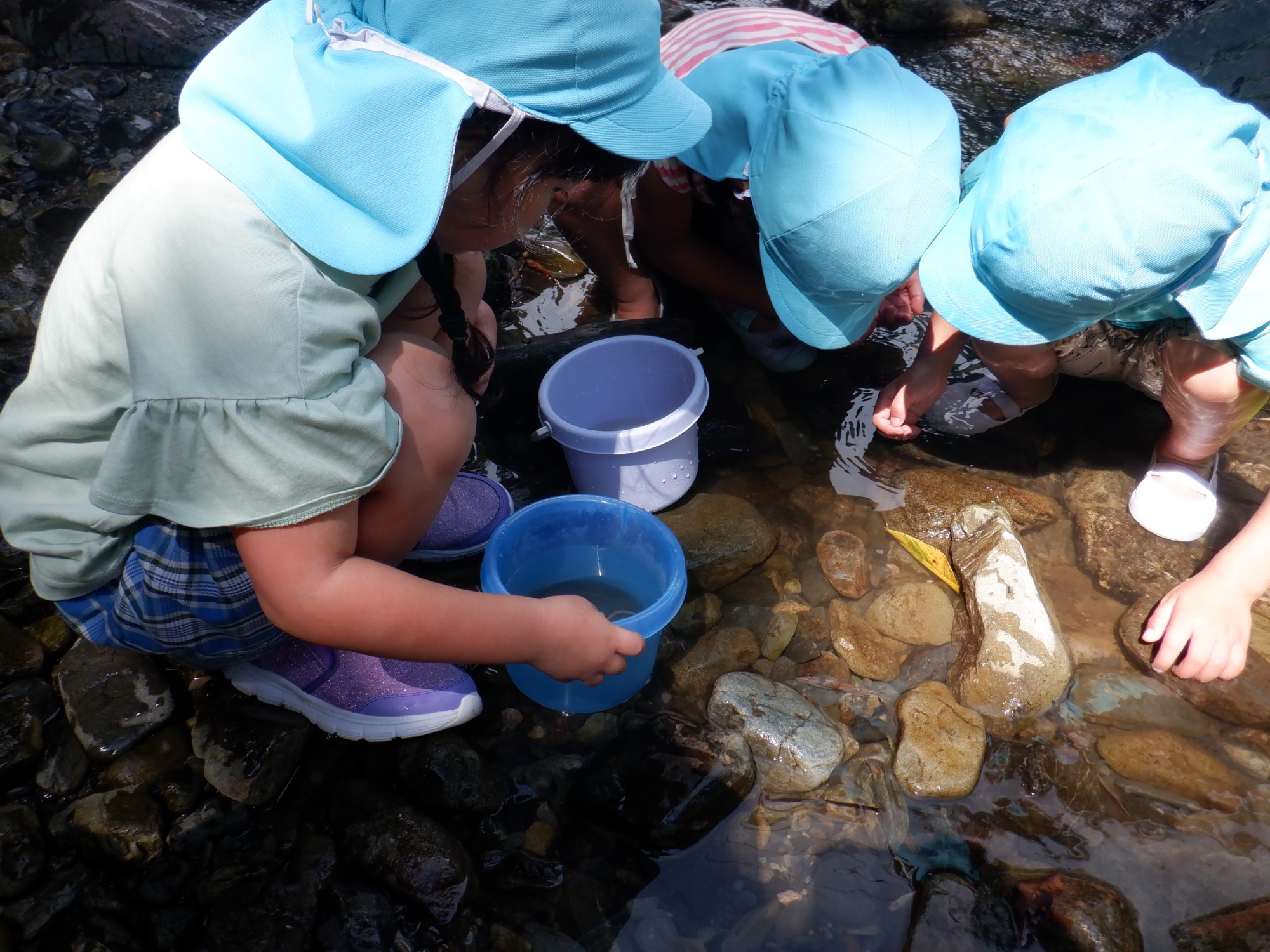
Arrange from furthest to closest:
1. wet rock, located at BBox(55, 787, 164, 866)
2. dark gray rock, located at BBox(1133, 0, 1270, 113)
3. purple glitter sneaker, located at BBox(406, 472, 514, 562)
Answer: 1. dark gray rock, located at BBox(1133, 0, 1270, 113)
2. purple glitter sneaker, located at BBox(406, 472, 514, 562)
3. wet rock, located at BBox(55, 787, 164, 866)

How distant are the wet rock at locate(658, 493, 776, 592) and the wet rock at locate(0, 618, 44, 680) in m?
1.44

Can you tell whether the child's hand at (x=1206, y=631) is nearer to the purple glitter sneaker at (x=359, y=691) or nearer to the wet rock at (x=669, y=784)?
the wet rock at (x=669, y=784)

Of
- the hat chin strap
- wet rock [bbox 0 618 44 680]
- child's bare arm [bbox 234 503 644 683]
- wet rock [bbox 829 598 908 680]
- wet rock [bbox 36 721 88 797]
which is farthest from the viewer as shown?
wet rock [bbox 829 598 908 680]

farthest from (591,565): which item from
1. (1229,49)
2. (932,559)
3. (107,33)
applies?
(107,33)

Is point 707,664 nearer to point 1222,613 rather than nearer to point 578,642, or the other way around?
point 578,642

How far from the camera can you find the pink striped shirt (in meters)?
2.36

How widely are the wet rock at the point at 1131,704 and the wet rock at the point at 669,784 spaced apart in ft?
2.59

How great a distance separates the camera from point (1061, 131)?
1.70 metres


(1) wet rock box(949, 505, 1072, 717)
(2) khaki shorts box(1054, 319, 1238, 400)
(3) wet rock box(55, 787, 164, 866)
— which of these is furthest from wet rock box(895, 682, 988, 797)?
(3) wet rock box(55, 787, 164, 866)

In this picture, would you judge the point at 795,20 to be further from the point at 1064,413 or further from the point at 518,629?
the point at 518,629

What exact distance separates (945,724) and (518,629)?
951 mm

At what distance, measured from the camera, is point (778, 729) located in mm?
1781

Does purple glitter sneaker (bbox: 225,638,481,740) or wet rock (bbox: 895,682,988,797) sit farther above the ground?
wet rock (bbox: 895,682,988,797)

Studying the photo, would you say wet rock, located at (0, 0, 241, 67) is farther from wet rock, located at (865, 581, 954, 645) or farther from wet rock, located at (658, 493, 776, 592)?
wet rock, located at (865, 581, 954, 645)
